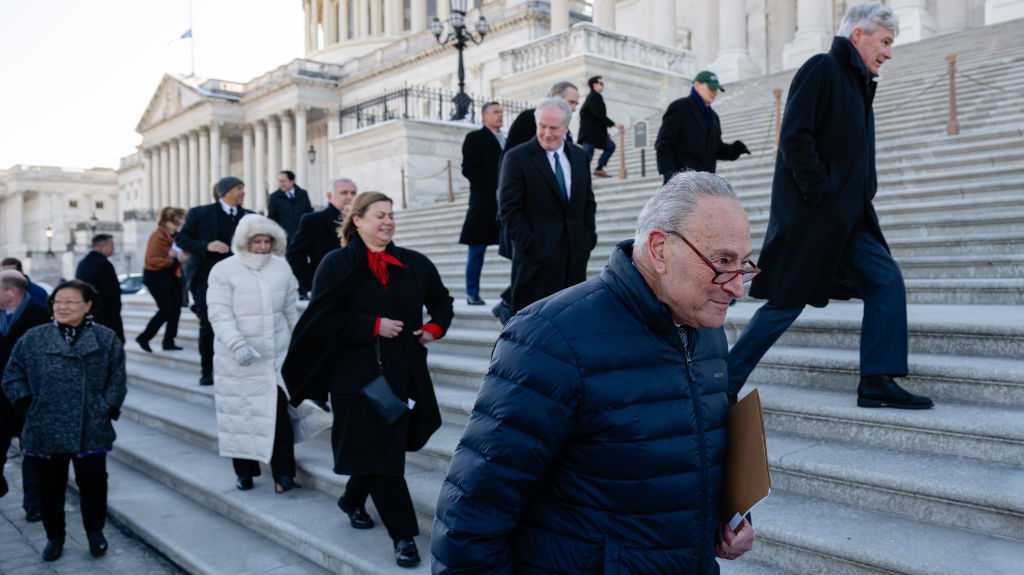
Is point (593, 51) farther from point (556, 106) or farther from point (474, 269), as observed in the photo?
point (556, 106)

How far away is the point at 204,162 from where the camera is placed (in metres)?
63.9

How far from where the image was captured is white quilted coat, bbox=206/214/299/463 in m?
5.65

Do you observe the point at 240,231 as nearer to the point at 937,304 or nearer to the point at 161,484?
the point at 161,484

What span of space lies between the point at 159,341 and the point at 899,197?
30.9 feet

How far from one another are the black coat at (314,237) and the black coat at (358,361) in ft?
11.9

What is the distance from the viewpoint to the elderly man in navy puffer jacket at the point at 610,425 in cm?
179

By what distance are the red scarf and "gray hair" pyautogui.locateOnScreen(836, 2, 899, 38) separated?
2.52m

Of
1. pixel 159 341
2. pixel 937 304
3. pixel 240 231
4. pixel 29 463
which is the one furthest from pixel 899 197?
pixel 159 341

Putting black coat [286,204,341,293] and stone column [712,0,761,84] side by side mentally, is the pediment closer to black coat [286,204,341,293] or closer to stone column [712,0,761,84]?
stone column [712,0,761,84]

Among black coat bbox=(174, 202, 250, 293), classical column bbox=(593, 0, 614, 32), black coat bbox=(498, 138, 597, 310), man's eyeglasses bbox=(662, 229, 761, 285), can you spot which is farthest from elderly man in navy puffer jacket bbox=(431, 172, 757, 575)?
classical column bbox=(593, 0, 614, 32)

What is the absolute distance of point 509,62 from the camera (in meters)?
22.2

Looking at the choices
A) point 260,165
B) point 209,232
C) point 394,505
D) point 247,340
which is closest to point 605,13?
point 209,232

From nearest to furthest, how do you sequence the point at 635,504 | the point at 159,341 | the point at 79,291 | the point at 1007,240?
the point at 635,504, the point at 79,291, the point at 1007,240, the point at 159,341

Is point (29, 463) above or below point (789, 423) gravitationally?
below
